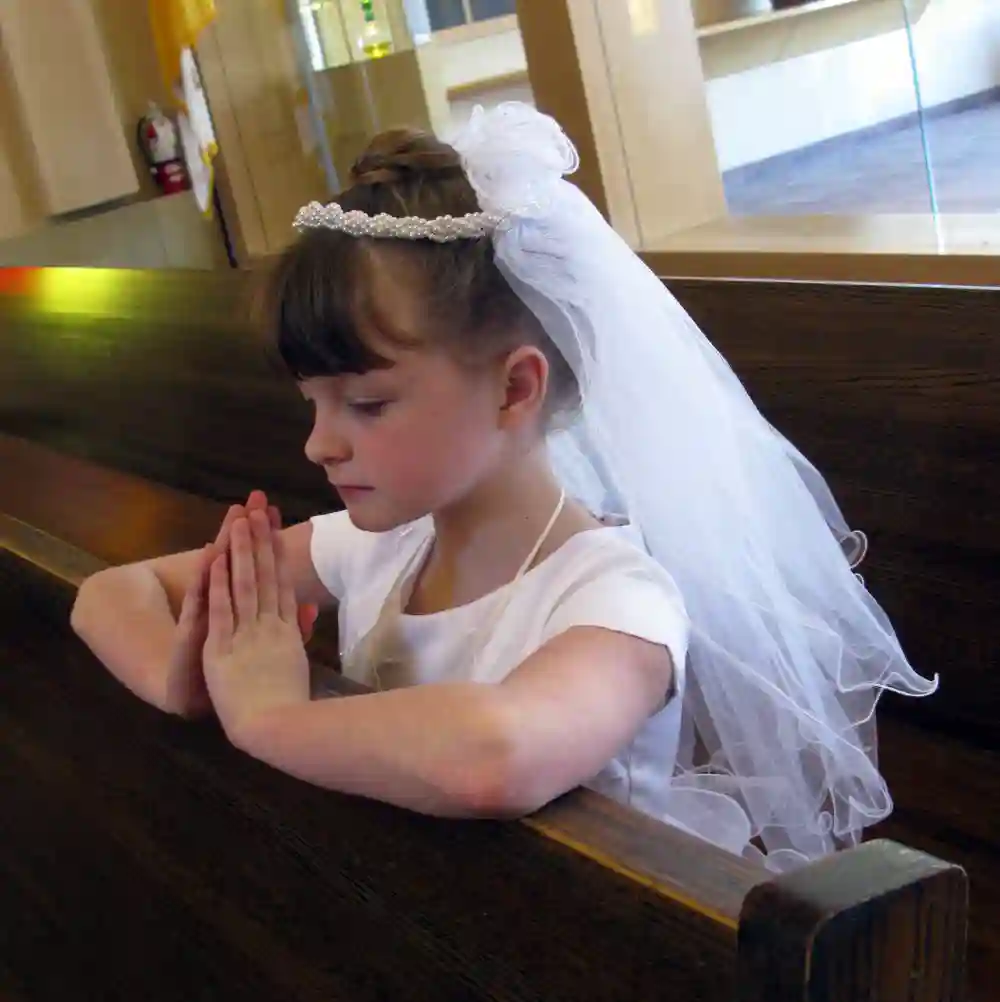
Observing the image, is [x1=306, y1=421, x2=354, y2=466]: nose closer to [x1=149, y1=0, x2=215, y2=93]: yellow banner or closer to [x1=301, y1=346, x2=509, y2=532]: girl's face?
[x1=301, y1=346, x2=509, y2=532]: girl's face

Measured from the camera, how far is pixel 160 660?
1.02m

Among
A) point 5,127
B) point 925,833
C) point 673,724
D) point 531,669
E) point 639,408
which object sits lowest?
point 925,833

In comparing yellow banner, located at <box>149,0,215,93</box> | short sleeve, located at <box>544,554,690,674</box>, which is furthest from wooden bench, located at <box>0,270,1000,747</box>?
yellow banner, located at <box>149,0,215,93</box>

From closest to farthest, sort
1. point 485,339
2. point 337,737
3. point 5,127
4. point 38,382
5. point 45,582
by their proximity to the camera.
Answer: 1. point 337,737
2. point 485,339
3. point 45,582
4. point 38,382
5. point 5,127

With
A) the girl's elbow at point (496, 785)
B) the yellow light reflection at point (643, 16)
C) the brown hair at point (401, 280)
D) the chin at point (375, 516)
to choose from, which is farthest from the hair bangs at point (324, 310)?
the yellow light reflection at point (643, 16)

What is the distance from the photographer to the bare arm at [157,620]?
0.94m

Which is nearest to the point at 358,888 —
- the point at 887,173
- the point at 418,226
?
the point at 418,226

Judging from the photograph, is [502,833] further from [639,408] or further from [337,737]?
[639,408]

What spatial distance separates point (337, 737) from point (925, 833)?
745 millimetres

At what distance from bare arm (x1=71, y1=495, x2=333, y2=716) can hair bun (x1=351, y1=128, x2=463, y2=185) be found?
0.89 feet

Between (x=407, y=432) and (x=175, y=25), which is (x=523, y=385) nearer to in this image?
(x=407, y=432)

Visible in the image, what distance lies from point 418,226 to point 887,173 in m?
1.13

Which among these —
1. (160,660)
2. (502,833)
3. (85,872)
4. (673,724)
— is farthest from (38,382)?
(502,833)

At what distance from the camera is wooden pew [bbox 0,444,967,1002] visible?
19.1 inches
